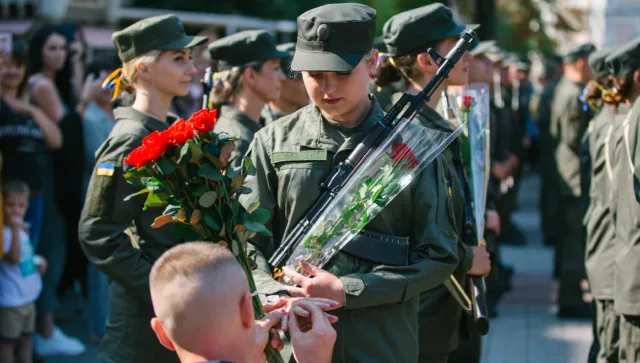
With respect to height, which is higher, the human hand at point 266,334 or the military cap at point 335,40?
the military cap at point 335,40

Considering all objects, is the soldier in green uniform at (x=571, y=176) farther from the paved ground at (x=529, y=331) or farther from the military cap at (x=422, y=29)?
the military cap at (x=422, y=29)

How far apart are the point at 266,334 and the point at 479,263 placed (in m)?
2.14

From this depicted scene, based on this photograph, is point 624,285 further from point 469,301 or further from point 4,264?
point 4,264

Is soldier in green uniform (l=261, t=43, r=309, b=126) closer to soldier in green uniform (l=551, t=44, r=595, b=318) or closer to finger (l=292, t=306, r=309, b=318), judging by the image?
soldier in green uniform (l=551, t=44, r=595, b=318)

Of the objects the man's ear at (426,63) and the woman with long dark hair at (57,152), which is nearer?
the man's ear at (426,63)

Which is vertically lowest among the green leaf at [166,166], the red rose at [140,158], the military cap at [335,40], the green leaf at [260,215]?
the green leaf at [260,215]

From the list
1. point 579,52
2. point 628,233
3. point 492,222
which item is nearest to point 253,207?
point 628,233

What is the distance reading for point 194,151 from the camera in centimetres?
334

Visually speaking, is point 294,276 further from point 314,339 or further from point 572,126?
point 572,126

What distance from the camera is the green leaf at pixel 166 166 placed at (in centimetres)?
334

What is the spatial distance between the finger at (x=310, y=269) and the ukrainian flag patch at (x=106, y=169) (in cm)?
138

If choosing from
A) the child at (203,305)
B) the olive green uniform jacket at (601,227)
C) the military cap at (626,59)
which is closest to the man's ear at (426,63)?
the olive green uniform jacket at (601,227)

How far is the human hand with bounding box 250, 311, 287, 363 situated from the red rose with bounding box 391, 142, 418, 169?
75 centimetres

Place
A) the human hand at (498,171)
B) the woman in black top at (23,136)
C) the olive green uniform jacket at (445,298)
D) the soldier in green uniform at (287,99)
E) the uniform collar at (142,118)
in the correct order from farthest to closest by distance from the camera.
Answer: the human hand at (498,171)
the woman in black top at (23,136)
the soldier in green uniform at (287,99)
the olive green uniform jacket at (445,298)
the uniform collar at (142,118)
